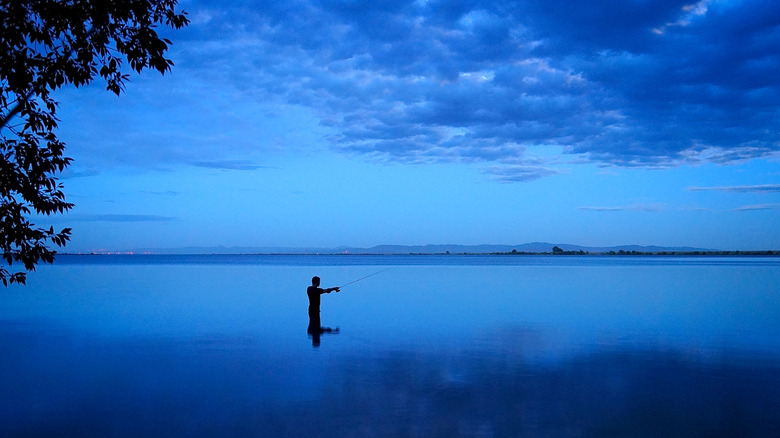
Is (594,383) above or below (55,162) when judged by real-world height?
below

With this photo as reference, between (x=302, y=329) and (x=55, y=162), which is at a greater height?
(x=55, y=162)

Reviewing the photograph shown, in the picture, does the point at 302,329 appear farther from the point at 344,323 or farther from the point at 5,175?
the point at 5,175

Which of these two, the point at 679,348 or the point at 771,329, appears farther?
the point at 771,329

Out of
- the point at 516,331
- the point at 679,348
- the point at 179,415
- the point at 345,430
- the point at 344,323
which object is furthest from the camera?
the point at 344,323

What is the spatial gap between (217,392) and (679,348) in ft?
38.8

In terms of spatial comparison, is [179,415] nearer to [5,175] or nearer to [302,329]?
[5,175]

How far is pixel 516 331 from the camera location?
60.9 feet

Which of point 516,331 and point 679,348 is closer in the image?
point 679,348

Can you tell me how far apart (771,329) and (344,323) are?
14.4 meters

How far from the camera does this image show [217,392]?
1033 centimetres

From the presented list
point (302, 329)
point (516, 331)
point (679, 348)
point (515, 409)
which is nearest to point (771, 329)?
point (679, 348)

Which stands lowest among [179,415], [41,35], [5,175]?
[179,415]

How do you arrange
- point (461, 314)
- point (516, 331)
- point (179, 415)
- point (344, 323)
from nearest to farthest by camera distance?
point (179, 415) → point (516, 331) → point (344, 323) → point (461, 314)

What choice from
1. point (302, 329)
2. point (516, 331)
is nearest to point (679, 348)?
point (516, 331)
